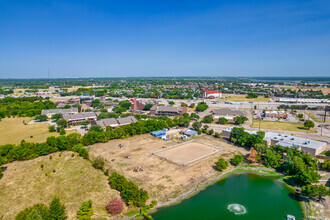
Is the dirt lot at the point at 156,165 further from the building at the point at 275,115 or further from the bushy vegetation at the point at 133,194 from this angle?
the building at the point at 275,115

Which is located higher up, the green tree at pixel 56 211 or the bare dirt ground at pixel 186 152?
the green tree at pixel 56 211

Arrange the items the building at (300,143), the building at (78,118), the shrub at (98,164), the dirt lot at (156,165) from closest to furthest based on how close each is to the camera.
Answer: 1. the dirt lot at (156,165)
2. the shrub at (98,164)
3. the building at (300,143)
4. the building at (78,118)

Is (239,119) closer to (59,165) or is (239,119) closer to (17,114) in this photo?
(59,165)

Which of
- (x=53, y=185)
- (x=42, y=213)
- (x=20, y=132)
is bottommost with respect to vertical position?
(x=53, y=185)

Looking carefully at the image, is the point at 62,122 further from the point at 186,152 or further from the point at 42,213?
the point at 42,213

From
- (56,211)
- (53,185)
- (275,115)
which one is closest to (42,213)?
(56,211)

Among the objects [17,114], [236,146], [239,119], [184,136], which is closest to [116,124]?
[184,136]

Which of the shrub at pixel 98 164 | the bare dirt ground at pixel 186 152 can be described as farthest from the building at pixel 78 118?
the bare dirt ground at pixel 186 152
